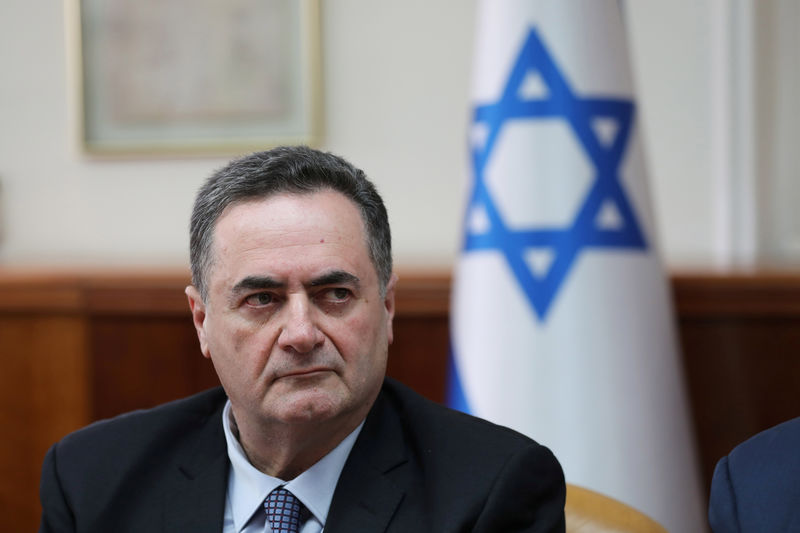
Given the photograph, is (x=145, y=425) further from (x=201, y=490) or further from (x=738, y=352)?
(x=738, y=352)

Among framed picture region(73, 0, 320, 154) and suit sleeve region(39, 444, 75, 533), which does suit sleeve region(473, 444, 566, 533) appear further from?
framed picture region(73, 0, 320, 154)

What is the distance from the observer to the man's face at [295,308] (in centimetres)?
156

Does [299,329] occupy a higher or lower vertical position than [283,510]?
higher

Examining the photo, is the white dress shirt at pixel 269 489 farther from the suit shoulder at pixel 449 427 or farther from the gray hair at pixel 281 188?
the gray hair at pixel 281 188

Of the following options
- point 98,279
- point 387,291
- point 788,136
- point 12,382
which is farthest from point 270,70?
point 387,291

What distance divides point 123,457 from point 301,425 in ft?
1.30

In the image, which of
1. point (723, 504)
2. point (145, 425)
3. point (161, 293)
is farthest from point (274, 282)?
point (161, 293)

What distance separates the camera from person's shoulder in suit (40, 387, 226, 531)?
1.74m

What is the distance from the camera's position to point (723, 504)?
1.35 metres

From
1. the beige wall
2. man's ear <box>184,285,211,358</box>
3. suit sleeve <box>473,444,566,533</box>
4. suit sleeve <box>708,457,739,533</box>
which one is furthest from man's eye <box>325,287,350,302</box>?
the beige wall

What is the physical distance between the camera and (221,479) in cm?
173

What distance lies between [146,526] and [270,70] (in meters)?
2.68

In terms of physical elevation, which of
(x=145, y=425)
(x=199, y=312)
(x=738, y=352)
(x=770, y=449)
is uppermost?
(x=199, y=312)

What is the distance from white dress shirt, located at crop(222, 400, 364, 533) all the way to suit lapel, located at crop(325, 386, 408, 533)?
0.02m
